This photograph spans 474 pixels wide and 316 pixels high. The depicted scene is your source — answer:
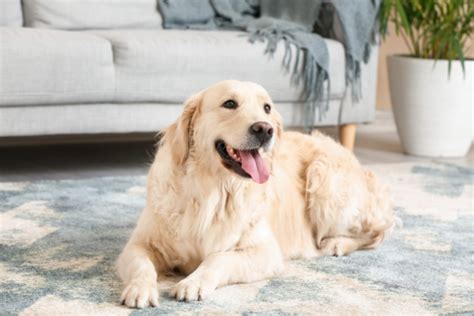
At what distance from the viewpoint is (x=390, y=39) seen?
19.3 ft

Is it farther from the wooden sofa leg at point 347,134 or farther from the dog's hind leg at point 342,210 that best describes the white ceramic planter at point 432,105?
the dog's hind leg at point 342,210

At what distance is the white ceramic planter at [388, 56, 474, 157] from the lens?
432 cm

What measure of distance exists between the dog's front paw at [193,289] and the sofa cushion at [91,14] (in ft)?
7.93

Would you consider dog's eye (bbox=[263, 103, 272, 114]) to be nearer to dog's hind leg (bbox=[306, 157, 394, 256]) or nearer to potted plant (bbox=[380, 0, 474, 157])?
dog's hind leg (bbox=[306, 157, 394, 256])

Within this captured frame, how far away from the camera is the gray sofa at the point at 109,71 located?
341 centimetres

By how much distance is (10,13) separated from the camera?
4059mm

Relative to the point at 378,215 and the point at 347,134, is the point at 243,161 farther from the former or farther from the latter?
the point at 347,134

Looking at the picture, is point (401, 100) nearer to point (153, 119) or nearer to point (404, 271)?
point (153, 119)

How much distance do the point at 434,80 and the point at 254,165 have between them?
8.07 feet

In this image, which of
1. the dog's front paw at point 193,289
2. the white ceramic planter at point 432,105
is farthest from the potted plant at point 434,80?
the dog's front paw at point 193,289

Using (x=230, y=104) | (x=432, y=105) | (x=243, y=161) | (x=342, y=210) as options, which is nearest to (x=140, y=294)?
(x=243, y=161)

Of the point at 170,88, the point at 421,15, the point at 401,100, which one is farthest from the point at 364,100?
the point at 170,88

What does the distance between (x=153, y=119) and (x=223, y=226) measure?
162cm

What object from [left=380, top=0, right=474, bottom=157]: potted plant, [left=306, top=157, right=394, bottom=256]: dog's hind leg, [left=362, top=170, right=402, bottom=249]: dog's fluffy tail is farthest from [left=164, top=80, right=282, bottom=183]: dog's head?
[left=380, top=0, right=474, bottom=157]: potted plant
